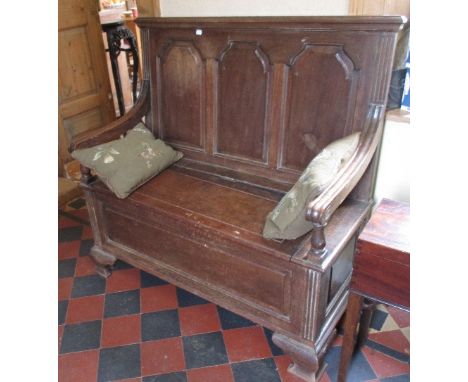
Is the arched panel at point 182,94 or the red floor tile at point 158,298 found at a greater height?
the arched panel at point 182,94

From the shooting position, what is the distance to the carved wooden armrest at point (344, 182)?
1332mm

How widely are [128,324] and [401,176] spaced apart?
1.58 meters

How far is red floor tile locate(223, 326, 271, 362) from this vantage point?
188 centimetres

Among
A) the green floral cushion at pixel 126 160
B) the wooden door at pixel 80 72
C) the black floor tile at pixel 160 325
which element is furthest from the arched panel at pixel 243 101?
the wooden door at pixel 80 72

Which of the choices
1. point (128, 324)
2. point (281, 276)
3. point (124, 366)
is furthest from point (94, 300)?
point (281, 276)

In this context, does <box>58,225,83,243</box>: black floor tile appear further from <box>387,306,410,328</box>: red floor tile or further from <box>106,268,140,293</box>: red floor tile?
<box>387,306,410,328</box>: red floor tile

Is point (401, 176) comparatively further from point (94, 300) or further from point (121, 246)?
point (94, 300)

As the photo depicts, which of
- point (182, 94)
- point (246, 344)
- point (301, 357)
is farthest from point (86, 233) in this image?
point (301, 357)

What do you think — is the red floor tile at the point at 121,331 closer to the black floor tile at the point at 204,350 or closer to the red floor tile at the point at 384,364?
the black floor tile at the point at 204,350

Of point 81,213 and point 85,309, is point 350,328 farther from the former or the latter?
point 81,213

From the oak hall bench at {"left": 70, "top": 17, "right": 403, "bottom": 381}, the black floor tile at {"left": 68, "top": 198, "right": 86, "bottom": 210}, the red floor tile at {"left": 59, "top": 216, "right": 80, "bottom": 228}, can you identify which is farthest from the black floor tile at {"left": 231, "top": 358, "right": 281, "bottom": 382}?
the black floor tile at {"left": 68, "top": 198, "right": 86, "bottom": 210}

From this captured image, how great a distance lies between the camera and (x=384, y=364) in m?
1.81

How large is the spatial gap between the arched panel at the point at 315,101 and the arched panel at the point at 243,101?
0.45 ft
